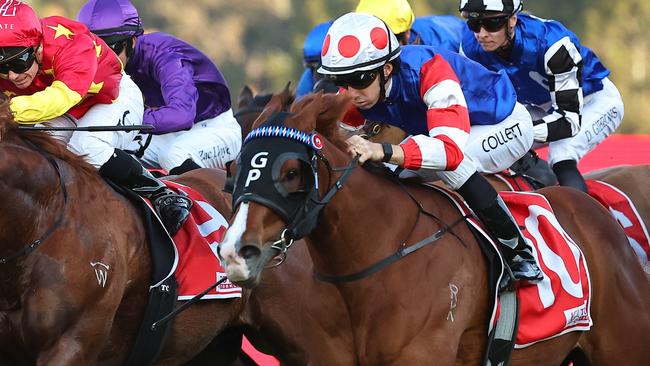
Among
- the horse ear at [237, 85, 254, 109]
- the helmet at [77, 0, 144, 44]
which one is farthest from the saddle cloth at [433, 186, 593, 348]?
the horse ear at [237, 85, 254, 109]

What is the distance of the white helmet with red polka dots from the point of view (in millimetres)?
5176

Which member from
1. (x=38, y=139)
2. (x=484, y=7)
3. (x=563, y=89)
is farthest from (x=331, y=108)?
(x=563, y=89)

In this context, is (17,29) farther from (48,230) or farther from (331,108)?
(331,108)

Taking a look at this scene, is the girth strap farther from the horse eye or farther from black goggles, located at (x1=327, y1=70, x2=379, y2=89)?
black goggles, located at (x1=327, y1=70, x2=379, y2=89)

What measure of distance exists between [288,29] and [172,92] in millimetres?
43993

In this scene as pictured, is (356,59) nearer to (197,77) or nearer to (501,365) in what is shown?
(501,365)

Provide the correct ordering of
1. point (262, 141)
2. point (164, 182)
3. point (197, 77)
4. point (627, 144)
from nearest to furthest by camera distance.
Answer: point (262, 141), point (164, 182), point (197, 77), point (627, 144)

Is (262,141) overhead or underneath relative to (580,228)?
overhead

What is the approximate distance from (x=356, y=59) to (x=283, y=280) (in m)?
1.74

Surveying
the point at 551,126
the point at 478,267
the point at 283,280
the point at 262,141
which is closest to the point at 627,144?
the point at 551,126

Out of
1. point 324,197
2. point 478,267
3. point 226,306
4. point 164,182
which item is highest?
point 324,197

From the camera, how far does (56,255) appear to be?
5406 millimetres

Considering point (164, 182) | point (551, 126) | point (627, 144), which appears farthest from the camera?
point (627, 144)

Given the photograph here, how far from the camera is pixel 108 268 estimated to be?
18.3 feet
